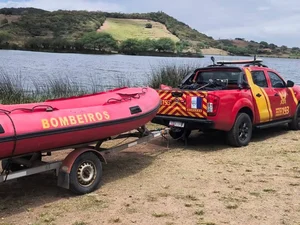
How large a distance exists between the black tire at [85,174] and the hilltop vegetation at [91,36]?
152 ft

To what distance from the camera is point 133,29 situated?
245 feet

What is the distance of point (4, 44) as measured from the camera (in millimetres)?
58750

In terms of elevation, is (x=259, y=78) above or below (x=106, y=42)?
below

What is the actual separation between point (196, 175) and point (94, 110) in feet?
6.52

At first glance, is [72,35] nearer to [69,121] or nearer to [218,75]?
[218,75]

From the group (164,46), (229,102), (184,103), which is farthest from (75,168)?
(164,46)

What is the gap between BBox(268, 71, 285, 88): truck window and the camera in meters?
10.4

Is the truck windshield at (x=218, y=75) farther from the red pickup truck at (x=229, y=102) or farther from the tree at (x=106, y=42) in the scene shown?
the tree at (x=106, y=42)

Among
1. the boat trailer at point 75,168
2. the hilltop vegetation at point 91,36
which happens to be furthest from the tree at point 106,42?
the boat trailer at point 75,168

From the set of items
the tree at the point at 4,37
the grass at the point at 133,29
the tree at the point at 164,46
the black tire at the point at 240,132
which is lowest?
the black tire at the point at 240,132

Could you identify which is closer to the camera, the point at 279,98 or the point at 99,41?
the point at 279,98

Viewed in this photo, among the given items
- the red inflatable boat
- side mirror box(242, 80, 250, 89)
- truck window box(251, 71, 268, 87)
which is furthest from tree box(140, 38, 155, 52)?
the red inflatable boat

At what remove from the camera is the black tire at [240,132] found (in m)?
8.99

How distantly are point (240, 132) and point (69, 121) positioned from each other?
14.8 ft
